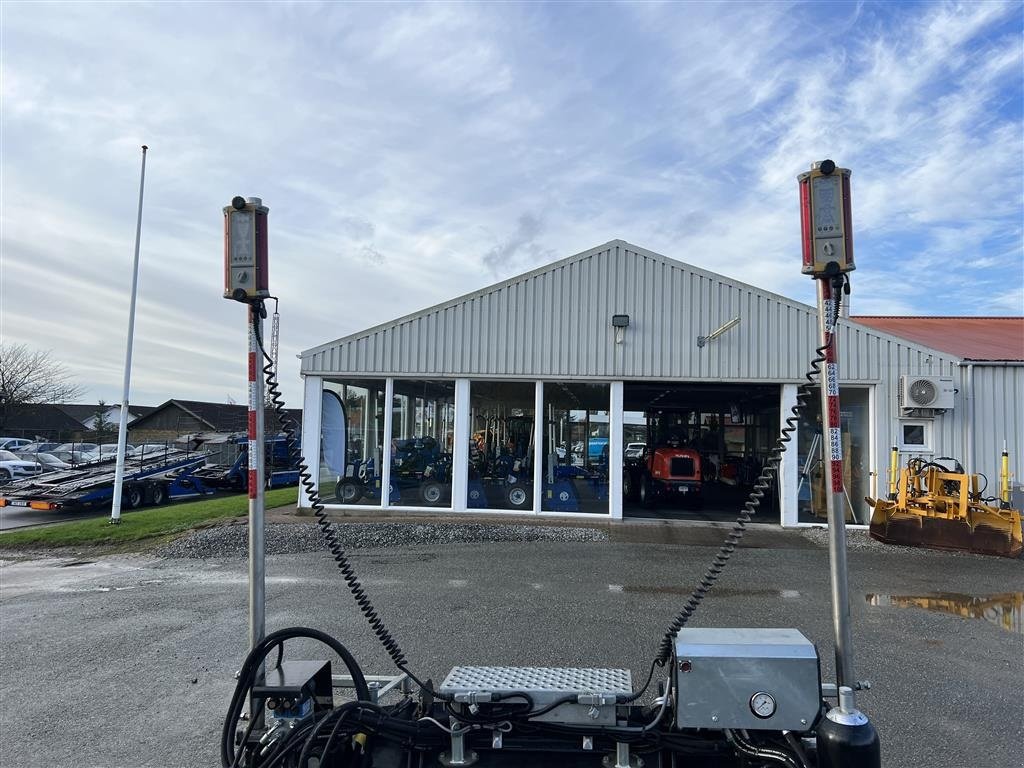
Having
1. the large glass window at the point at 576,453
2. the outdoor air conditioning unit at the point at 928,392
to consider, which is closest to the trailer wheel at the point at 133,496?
the large glass window at the point at 576,453

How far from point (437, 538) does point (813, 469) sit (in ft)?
25.4

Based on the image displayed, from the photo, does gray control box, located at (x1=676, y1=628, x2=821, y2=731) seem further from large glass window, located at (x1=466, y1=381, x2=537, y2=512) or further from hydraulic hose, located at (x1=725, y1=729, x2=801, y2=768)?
large glass window, located at (x1=466, y1=381, x2=537, y2=512)

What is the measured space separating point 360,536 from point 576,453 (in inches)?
200

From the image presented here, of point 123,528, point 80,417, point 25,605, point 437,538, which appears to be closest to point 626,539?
point 437,538

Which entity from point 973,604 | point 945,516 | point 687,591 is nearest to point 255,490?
point 687,591

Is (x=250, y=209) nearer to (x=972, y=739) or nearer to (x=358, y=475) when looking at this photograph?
(x=972, y=739)

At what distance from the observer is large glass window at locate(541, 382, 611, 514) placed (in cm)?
1476

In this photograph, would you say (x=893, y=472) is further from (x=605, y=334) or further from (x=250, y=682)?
(x=250, y=682)

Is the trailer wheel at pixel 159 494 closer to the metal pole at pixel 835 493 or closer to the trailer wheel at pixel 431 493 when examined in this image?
the trailer wheel at pixel 431 493

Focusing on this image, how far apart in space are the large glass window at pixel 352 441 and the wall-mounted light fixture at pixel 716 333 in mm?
6785

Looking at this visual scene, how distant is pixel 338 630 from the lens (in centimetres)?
654

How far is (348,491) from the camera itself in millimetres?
15047

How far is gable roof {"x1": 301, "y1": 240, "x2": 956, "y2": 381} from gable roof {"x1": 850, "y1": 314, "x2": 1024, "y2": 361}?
11.6 ft

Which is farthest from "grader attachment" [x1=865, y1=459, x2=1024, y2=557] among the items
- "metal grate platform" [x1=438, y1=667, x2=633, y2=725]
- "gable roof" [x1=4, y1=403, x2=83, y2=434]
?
"gable roof" [x1=4, y1=403, x2=83, y2=434]
